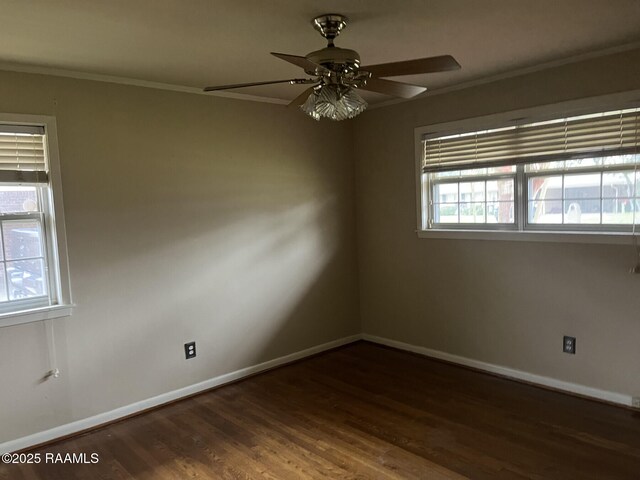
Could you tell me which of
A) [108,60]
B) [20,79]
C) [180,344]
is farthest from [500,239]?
[20,79]

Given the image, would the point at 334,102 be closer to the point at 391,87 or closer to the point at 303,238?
the point at 391,87

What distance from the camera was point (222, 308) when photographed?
3750 millimetres

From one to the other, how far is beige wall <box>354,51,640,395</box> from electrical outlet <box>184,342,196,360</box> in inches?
69.7

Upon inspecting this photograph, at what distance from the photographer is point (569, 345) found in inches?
131

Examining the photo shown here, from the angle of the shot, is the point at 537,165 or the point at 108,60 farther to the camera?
Answer: the point at 537,165

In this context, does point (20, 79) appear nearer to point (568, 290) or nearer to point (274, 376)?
point (274, 376)

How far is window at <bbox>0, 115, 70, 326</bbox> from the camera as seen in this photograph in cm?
282

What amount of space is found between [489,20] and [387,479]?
2.30 metres

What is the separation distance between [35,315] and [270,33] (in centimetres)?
212

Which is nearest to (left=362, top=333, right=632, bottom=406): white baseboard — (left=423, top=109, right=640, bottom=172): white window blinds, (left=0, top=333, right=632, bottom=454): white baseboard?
(left=0, top=333, right=632, bottom=454): white baseboard

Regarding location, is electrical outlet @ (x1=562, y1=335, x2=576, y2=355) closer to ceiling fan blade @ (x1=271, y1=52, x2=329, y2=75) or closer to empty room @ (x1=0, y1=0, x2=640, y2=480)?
empty room @ (x1=0, y1=0, x2=640, y2=480)

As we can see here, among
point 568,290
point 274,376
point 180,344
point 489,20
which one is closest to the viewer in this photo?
point 489,20

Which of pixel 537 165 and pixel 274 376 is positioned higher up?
pixel 537 165

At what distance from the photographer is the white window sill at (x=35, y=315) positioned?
2.81m
